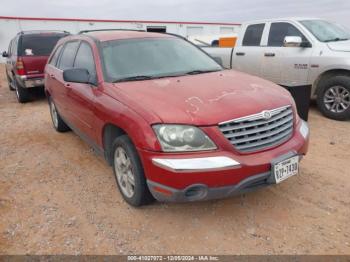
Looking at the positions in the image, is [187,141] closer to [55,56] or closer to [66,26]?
[55,56]

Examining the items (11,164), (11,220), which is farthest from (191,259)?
(11,164)

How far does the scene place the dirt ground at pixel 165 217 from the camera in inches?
102

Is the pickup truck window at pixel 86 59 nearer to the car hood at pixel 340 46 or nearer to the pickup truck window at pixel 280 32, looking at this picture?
the pickup truck window at pixel 280 32

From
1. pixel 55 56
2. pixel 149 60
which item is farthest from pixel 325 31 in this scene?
pixel 55 56

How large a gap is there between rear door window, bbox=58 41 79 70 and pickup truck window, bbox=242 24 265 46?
3.99 metres

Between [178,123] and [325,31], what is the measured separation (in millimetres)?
5081

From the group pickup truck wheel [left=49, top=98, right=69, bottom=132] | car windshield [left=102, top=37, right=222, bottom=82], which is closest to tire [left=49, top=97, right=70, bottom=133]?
pickup truck wheel [left=49, top=98, right=69, bottom=132]

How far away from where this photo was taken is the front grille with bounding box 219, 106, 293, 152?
99.3 inches

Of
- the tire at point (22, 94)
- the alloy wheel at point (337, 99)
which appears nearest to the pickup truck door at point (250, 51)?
the alloy wheel at point (337, 99)

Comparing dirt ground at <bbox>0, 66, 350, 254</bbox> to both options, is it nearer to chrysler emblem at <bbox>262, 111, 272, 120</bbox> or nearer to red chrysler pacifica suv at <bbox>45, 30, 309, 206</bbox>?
red chrysler pacifica suv at <bbox>45, 30, 309, 206</bbox>

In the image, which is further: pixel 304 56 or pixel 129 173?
pixel 304 56

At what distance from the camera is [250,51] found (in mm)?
6871

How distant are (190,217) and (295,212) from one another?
970 mm

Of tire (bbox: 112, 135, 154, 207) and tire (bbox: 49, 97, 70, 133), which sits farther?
tire (bbox: 49, 97, 70, 133)
